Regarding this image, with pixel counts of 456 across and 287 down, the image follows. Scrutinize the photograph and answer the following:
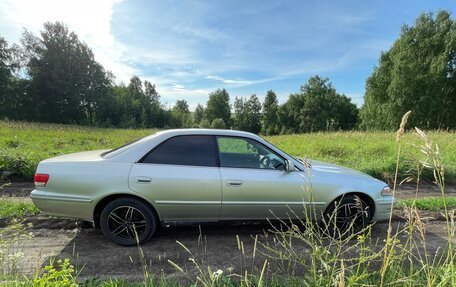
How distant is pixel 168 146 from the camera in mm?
3998

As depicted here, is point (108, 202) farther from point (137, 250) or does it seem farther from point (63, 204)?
point (137, 250)

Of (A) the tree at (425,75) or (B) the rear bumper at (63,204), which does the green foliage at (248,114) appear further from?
(B) the rear bumper at (63,204)

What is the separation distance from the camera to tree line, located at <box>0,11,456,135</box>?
33.6m

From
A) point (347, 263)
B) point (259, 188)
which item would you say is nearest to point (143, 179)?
point (259, 188)

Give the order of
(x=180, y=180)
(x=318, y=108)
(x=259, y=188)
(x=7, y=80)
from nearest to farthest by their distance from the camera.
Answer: (x=180, y=180) → (x=259, y=188) → (x=7, y=80) → (x=318, y=108)

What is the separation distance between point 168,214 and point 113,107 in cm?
5051

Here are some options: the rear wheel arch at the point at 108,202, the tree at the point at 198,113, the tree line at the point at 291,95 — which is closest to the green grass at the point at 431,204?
the rear wheel arch at the point at 108,202

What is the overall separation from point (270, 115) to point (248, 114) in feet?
34.8

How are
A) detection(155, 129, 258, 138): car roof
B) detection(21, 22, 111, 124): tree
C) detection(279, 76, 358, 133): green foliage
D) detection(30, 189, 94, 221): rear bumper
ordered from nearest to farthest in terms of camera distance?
1. detection(30, 189, 94, 221): rear bumper
2. detection(155, 129, 258, 138): car roof
3. detection(21, 22, 111, 124): tree
4. detection(279, 76, 358, 133): green foliage

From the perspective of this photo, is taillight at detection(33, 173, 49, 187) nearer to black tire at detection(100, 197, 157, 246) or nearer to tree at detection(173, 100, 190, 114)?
black tire at detection(100, 197, 157, 246)

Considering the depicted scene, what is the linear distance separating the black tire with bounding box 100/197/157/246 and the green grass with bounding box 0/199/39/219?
210 centimetres

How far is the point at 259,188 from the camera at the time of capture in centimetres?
395

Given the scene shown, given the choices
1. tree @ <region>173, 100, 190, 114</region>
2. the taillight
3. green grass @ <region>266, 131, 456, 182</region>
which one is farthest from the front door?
tree @ <region>173, 100, 190, 114</region>

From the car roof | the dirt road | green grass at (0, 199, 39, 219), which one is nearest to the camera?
the dirt road
